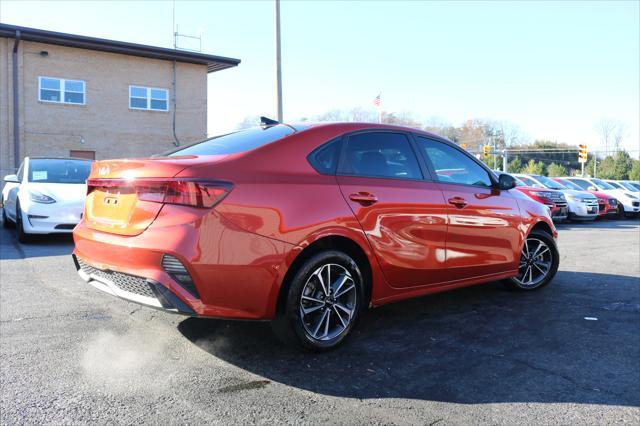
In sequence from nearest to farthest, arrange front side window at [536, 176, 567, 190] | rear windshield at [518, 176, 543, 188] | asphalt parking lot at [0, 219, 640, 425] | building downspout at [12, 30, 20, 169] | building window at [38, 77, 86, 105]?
asphalt parking lot at [0, 219, 640, 425]
rear windshield at [518, 176, 543, 188]
front side window at [536, 176, 567, 190]
building downspout at [12, 30, 20, 169]
building window at [38, 77, 86, 105]

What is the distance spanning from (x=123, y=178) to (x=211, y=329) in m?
1.36

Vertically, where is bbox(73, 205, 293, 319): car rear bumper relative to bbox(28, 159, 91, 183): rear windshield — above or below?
below

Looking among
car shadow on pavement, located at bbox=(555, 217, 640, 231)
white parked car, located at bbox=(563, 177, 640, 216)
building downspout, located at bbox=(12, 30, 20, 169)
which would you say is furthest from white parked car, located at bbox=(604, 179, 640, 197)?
building downspout, located at bbox=(12, 30, 20, 169)

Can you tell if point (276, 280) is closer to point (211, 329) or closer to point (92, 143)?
point (211, 329)

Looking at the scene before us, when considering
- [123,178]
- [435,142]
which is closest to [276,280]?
[123,178]

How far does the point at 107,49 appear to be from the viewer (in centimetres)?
2270

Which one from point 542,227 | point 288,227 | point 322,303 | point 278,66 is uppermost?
point 278,66

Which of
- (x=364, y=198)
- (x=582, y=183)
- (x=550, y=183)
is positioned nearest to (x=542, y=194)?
(x=550, y=183)

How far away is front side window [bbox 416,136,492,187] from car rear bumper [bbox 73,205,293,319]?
1.84 m

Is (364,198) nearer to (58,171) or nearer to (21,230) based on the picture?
(21,230)

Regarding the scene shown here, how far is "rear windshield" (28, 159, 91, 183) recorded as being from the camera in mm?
8781

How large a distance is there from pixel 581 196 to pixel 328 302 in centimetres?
1548

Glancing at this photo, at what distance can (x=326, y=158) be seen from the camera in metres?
3.64

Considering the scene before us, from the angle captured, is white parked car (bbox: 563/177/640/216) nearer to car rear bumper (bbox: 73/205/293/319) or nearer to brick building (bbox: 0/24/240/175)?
brick building (bbox: 0/24/240/175)
